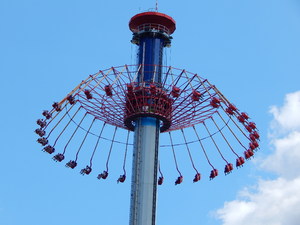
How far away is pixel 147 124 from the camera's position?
115 meters

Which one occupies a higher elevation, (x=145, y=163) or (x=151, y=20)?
(x=151, y=20)

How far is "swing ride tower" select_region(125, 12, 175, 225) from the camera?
110 m

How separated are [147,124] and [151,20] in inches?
693

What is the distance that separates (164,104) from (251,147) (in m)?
13.7

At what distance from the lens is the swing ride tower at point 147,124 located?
110188mm

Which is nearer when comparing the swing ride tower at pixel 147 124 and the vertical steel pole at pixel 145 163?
the vertical steel pole at pixel 145 163

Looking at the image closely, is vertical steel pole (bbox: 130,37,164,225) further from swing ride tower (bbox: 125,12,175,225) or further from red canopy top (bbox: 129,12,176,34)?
red canopy top (bbox: 129,12,176,34)

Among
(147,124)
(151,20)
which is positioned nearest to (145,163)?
Answer: (147,124)

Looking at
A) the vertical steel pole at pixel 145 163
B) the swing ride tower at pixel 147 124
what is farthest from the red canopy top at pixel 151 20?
the vertical steel pole at pixel 145 163

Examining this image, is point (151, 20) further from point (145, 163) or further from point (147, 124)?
point (145, 163)

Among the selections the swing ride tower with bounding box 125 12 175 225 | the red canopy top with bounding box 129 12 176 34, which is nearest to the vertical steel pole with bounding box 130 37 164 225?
the swing ride tower with bounding box 125 12 175 225

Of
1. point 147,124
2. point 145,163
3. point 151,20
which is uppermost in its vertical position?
point 151,20

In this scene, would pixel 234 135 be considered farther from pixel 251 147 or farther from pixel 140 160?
pixel 140 160

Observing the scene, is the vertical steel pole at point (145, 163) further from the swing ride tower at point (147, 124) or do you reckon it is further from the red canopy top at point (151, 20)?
the red canopy top at point (151, 20)
